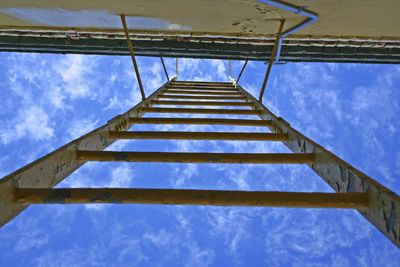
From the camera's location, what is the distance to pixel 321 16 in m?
3.51

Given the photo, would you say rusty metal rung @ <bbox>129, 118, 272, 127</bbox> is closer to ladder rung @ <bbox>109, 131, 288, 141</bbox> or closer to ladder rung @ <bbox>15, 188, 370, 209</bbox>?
ladder rung @ <bbox>109, 131, 288, 141</bbox>

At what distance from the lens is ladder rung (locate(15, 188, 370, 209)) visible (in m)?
1.33

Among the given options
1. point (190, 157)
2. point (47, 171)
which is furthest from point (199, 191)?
point (47, 171)

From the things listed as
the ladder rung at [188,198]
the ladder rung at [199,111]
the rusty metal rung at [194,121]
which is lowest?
the ladder rung at [188,198]

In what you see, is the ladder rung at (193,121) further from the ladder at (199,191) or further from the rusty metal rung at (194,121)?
the ladder at (199,191)

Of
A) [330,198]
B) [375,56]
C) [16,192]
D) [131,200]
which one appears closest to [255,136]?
[330,198]

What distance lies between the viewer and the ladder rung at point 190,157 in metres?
1.86

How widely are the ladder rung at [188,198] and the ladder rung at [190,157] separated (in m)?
0.47

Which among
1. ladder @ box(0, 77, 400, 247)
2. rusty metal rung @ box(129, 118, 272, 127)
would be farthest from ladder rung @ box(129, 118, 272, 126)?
ladder @ box(0, 77, 400, 247)

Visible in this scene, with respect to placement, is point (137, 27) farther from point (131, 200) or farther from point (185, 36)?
point (131, 200)

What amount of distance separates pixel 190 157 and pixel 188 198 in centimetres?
56

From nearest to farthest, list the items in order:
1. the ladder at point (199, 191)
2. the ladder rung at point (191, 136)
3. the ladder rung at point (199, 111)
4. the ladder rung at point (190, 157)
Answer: the ladder at point (199, 191) < the ladder rung at point (190, 157) < the ladder rung at point (191, 136) < the ladder rung at point (199, 111)

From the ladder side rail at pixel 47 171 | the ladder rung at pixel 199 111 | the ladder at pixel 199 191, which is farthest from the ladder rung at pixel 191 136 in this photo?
the ladder rung at pixel 199 111

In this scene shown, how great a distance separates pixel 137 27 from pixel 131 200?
363cm
